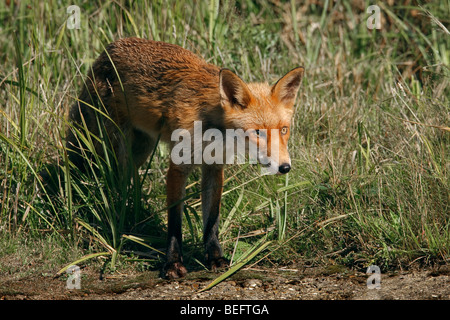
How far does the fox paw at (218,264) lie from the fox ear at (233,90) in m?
1.24

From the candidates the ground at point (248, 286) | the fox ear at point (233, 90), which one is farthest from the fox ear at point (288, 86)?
the ground at point (248, 286)

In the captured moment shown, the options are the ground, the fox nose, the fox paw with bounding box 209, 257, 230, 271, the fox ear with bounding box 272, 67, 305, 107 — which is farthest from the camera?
the fox paw with bounding box 209, 257, 230, 271

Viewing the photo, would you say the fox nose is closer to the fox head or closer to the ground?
the fox head

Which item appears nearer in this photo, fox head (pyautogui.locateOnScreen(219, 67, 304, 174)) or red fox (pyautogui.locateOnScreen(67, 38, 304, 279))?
fox head (pyautogui.locateOnScreen(219, 67, 304, 174))

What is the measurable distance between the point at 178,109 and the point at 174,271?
1.28 m

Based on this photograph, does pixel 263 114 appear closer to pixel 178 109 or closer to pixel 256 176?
pixel 178 109

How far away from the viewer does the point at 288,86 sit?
13.7 ft

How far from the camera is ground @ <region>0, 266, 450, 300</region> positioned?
3668 millimetres

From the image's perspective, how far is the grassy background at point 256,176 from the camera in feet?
13.8

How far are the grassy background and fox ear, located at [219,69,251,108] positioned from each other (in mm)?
778

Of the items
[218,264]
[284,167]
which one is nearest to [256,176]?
[218,264]

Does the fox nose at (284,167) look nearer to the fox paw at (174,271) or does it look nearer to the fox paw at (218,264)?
the fox paw at (218,264)

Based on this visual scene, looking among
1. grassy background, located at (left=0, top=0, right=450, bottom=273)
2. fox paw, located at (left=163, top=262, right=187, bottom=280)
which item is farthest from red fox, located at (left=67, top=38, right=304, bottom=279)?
grassy background, located at (left=0, top=0, right=450, bottom=273)

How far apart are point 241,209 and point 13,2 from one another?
175 inches
